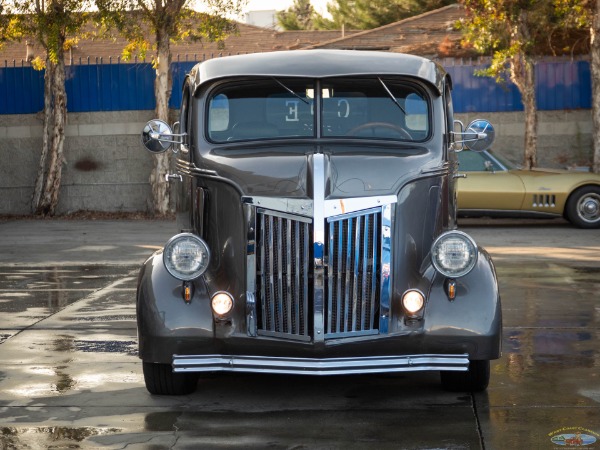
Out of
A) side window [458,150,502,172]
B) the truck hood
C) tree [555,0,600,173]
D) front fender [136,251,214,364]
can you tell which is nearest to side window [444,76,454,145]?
the truck hood

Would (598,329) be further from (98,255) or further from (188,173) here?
(98,255)

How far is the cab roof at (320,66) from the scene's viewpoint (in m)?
7.50

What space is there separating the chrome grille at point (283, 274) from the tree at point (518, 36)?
46.9 ft

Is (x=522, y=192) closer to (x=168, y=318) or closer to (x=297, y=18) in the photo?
(x=168, y=318)

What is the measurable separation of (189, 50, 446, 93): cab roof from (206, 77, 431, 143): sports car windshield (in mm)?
73

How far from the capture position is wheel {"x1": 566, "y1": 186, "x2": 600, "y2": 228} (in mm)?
17719

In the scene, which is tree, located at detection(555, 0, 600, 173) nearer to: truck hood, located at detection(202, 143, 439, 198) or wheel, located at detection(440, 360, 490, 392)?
truck hood, located at detection(202, 143, 439, 198)

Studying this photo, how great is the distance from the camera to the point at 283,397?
696 cm

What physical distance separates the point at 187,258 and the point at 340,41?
87.0ft

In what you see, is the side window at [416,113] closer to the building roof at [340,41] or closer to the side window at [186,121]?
the side window at [186,121]

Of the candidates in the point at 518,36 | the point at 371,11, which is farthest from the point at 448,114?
the point at 371,11

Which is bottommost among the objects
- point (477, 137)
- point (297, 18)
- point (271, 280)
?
point (271, 280)

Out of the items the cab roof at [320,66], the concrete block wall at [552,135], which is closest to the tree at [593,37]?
the concrete block wall at [552,135]

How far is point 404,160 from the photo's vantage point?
6.93m
